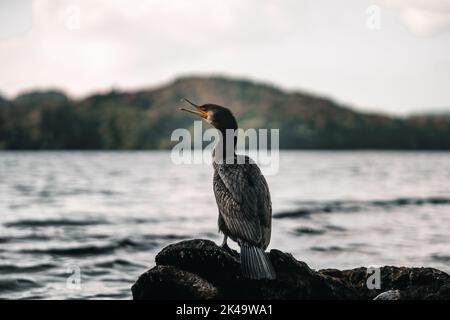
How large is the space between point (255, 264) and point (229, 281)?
0.50m

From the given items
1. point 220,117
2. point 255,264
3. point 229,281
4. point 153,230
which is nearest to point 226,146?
point 220,117

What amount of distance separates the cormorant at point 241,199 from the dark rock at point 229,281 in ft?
1.01

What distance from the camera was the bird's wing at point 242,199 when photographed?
8.49 m

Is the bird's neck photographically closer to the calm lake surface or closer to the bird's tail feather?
the bird's tail feather

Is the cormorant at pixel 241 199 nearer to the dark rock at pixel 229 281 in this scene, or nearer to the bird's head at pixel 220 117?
the bird's head at pixel 220 117

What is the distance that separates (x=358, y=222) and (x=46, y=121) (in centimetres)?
10962

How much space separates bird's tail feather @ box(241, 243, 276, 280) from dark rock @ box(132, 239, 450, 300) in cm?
21

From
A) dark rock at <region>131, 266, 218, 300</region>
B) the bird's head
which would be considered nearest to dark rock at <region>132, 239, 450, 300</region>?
dark rock at <region>131, 266, 218, 300</region>

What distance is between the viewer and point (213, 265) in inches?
325

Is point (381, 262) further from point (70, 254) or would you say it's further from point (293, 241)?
point (70, 254)

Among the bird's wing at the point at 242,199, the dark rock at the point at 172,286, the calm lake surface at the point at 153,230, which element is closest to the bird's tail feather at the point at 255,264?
the bird's wing at the point at 242,199

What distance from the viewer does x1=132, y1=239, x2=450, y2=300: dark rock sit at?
26.8 feet

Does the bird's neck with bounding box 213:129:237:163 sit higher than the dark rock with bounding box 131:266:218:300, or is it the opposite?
the bird's neck with bounding box 213:129:237:163
